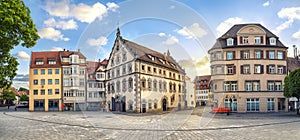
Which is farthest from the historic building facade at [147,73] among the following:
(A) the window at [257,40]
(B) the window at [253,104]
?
(A) the window at [257,40]

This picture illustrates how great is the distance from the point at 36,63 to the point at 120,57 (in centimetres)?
4281

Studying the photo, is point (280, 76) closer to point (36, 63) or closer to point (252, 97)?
point (252, 97)

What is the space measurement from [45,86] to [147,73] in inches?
1521

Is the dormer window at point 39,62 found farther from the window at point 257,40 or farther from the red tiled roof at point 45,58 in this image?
the window at point 257,40

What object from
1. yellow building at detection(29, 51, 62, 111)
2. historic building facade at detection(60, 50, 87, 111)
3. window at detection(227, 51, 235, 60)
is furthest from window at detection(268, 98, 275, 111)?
yellow building at detection(29, 51, 62, 111)

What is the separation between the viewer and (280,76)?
42531 millimetres

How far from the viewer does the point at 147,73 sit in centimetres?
2525

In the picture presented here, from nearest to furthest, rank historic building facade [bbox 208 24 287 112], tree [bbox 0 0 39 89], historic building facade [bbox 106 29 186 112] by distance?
1. tree [bbox 0 0 39 89]
2. historic building facade [bbox 106 29 186 112]
3. historic building facade [bbox 208 24 287 112]

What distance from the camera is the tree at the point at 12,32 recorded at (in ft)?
40.0

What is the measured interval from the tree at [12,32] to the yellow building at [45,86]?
41980mm

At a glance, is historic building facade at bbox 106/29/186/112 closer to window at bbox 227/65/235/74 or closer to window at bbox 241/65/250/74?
window at bbox 227/65/235/74

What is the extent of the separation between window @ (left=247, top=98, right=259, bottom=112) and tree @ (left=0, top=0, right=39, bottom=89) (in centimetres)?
3736

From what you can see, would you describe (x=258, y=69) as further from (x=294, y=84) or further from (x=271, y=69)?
(x=294, y=84)

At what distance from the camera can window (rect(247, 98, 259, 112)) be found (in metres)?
41.6
